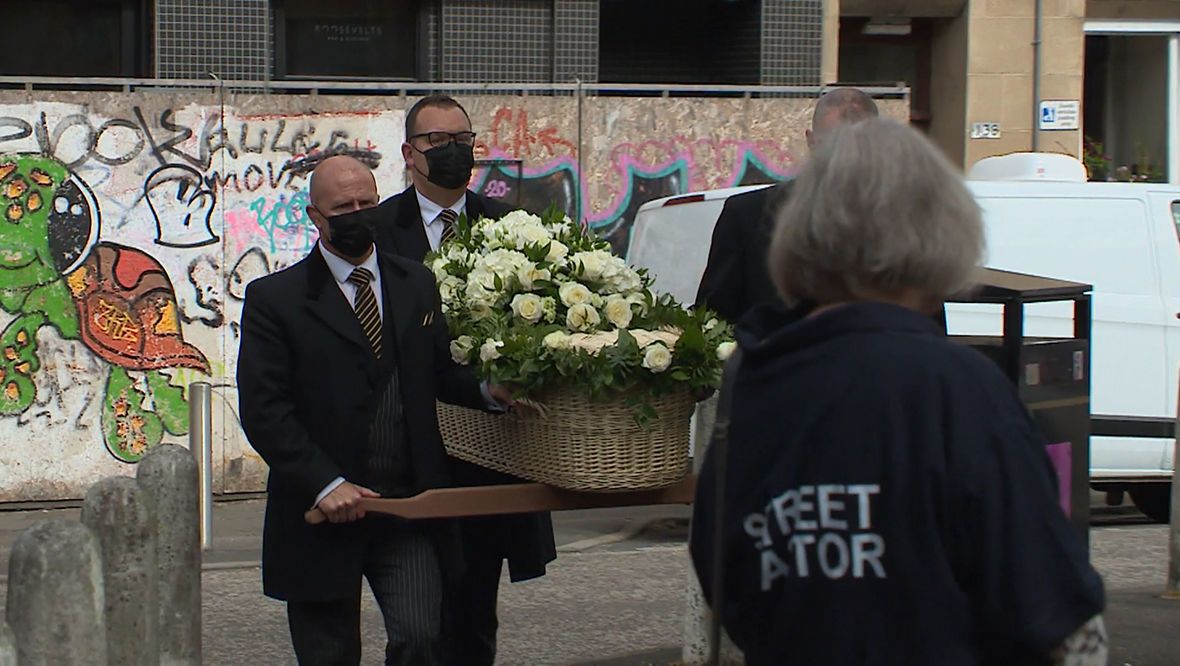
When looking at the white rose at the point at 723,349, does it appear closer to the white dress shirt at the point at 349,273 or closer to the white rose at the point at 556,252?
the white rose at the point at 556,252

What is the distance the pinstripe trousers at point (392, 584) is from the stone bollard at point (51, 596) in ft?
2.71

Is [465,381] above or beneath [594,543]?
above

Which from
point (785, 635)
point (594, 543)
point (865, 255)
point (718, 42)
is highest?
point (718, 42)

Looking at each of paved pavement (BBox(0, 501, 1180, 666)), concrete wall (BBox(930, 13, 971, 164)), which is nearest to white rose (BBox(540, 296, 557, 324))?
paved pavement (BBox(0, 501, 1180, 666))

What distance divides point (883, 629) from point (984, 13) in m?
13.6

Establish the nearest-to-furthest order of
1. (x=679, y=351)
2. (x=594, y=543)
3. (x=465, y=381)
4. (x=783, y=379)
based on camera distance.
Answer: (x=783, y=379)
(x=679, y=351)
(x=465, y=381)
(x=594, y=543)

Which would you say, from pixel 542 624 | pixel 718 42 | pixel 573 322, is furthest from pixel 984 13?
pixel 573 322

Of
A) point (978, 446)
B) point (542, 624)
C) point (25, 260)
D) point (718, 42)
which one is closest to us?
point (978, 446)

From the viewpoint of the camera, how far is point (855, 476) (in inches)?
91.4

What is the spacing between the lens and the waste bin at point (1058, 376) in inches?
198

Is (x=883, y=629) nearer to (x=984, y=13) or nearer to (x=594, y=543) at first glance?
(x=594, y=543)

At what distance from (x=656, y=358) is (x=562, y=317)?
0.43 metres

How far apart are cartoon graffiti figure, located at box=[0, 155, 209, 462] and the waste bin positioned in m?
6.74

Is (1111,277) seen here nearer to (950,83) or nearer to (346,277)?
(950,83)
